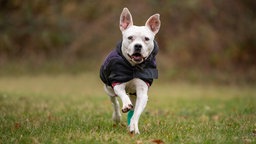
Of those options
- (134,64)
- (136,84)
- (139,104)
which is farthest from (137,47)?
(139,104)

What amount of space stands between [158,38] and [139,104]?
15920 mm

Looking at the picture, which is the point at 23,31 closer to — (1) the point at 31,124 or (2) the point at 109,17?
(2) the point at 109,17

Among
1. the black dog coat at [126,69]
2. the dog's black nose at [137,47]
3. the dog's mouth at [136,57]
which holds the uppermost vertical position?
the dog's black nose at [137,47]

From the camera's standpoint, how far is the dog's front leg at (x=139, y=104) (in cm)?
647

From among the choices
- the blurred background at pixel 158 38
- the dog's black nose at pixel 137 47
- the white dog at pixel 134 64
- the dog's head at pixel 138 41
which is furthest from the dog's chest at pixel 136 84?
the blurred background at pixel 158 38

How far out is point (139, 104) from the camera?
21.8 feet

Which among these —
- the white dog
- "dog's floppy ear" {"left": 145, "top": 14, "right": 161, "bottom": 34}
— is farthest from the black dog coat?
"dog's floppy ear" {"left": 145, "top": 14, "right": 161, "bottom": 34}

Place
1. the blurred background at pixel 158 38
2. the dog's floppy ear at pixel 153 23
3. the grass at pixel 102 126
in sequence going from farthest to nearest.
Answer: the blurred background at pixel 158 38, the dog's floppy ear at pixel 153 23, the grass at pixel 102 126

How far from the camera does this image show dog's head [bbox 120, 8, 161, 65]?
21.5 feet

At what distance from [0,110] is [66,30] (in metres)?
16.5

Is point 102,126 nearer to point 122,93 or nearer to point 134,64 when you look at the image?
point 122,93

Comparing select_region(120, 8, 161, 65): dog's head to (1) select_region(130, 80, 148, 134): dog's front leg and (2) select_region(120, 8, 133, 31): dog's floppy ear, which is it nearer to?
(2) select_region(120, 8, 133, 31): dog's floppy ear

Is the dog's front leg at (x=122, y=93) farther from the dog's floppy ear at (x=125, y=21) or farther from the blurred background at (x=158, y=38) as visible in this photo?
the blurred background at (x=158, y=38)

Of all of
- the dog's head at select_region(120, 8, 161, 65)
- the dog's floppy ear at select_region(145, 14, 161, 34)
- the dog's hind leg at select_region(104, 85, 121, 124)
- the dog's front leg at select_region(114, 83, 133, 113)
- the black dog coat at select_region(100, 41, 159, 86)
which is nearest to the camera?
the dog's front leg at select_region(114, 83, 133, 113)
